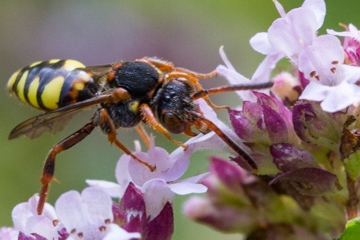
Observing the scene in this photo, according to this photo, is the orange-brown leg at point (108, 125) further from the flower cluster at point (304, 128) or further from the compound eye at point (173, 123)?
the flower cluster at point (304, 128)

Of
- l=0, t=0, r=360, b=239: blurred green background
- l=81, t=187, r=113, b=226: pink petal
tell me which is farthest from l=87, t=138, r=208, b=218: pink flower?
l=0, t=0, r=360, b=239: blurred green background

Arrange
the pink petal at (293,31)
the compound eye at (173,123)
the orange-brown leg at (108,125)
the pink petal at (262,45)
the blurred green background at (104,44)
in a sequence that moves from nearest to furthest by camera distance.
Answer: the pink petal at (293,31) < the pink petal at (262,45) < the compound eye at (173,123) < the orange-brown leg at (108,125) < the blurred green background at (104,44)

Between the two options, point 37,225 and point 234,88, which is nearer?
point 37,225

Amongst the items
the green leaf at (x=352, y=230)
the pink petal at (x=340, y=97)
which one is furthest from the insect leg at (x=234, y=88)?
the green leaf at (x=352, y=230)

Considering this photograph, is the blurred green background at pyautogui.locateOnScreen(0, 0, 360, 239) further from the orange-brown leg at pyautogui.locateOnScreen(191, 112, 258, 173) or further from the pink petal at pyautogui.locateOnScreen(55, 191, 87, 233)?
the pink petal at pyautogui.locateOnScreen(55, 191, 87, 233)

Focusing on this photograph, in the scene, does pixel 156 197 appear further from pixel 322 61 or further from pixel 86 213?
pixel 322 61

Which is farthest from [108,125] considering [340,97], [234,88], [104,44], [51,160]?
[104,44]
